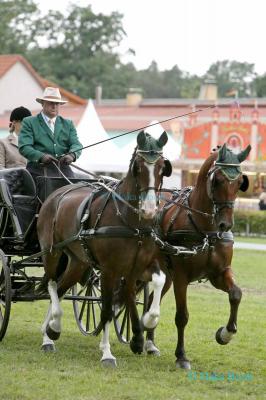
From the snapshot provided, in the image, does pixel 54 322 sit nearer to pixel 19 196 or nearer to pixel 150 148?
pixel 19 196

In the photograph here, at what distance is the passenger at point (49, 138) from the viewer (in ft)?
29.0

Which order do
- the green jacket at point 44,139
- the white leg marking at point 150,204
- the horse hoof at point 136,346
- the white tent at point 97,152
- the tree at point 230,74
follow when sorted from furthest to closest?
1. the tree at point 230,74
2. the white tent at point 97,152
3. the green jacket at point 44,139
4. the horse hoof at point 136,346
5. the white leg marking at point 150,204

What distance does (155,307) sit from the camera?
25.0 ft

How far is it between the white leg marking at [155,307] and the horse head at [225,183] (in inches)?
28.4

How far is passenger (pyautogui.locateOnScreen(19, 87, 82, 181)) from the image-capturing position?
8844 millimetres

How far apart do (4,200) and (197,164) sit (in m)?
23.8

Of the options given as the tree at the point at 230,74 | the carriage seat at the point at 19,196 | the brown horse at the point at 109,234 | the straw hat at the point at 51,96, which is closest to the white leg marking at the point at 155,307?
the brown horse at the point at 109,234

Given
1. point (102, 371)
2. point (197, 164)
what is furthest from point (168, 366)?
point (197, 164)

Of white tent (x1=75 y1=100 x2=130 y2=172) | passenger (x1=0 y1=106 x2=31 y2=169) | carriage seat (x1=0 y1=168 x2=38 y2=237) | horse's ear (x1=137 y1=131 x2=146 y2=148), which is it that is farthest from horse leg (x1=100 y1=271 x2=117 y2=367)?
white tent (x1=75 y1=100 x2=130 y2=172)

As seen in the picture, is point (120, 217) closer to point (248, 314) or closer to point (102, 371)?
point (102, 371)

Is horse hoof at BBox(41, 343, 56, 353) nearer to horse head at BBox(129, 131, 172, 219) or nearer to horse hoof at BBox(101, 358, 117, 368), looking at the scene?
horse hoof at BBox(101, 358, 117, 368)

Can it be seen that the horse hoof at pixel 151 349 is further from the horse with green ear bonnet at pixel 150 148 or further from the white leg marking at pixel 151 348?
the horse with green ear bonnet at pixel 150 148

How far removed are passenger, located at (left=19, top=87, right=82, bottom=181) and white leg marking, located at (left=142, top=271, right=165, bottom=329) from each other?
68.7 inches

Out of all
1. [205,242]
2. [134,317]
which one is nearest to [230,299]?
[205,242]
